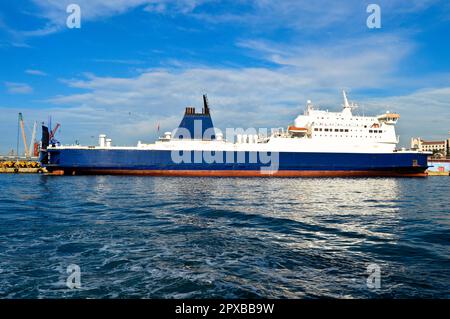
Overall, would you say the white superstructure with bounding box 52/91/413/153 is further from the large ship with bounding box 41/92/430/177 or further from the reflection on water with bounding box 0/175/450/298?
the reflection on water with bounding box 0/175/450/298

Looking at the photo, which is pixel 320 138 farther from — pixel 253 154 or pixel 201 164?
pixel 201 164

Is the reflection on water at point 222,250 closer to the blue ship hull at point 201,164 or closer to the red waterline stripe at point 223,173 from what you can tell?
the red waterline stripe at point 223,173

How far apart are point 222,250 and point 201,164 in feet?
104

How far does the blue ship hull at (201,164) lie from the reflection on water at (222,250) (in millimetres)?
24253

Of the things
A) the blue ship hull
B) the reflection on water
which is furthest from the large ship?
the reflection on water

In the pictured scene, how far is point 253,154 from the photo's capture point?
40.9m

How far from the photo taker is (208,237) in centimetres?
1000

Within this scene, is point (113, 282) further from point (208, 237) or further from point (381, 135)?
point (381, 135)

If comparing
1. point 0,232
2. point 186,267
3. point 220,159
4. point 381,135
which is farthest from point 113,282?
point 381,135

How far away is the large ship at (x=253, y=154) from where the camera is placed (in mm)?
40062

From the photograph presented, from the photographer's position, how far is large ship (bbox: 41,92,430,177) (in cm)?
4006

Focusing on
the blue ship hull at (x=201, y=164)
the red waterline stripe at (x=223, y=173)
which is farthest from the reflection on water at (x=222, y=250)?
the blue ship hull at (x=201, y=164)

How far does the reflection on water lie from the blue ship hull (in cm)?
2425
